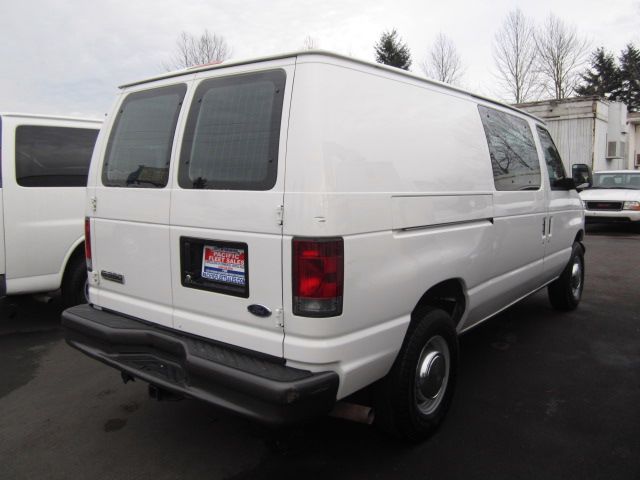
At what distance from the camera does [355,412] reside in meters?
2.76

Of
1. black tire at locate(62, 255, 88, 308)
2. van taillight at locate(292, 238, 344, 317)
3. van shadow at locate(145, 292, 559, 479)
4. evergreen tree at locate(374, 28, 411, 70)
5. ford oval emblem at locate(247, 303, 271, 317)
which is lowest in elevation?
van shadow at locate(145, 292, 559, 479)

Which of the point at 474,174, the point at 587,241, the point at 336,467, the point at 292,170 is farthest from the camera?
the point at 587,241

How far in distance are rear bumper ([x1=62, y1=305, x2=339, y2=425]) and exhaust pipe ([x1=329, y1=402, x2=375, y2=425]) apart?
435 millimetres

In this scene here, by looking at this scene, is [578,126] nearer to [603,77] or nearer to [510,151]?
[510,151]

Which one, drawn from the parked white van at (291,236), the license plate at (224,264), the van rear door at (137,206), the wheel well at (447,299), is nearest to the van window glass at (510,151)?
the parked white van at (291,236)

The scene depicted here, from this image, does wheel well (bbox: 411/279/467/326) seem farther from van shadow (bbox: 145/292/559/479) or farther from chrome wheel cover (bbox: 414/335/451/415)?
van shadow (bbox: 145/292/559/479)

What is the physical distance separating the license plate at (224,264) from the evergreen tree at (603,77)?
48.2 m

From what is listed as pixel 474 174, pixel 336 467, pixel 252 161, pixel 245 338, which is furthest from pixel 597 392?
pixel 252 161

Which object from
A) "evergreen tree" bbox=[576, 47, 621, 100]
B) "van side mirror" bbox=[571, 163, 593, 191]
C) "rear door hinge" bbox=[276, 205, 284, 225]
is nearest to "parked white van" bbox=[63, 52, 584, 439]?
"rear door hinge" bbox=[276, 205, 284, 225]

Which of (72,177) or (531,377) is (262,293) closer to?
(531,377)

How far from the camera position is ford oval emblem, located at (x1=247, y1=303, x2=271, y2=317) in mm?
2455

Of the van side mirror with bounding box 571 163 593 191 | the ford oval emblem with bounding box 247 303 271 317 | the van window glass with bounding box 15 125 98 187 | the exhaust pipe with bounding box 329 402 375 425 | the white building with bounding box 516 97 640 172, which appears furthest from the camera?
the white building with bounding box 516 97 640 172

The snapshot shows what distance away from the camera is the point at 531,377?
13.4 feet

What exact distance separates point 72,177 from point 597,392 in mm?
5118
